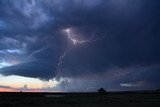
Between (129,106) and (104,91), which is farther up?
(104,91)

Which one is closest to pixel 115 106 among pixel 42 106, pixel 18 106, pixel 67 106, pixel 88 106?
pixel 88 106

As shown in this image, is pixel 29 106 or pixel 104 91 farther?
pixel 104 91

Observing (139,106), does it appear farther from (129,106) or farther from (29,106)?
(29,106)

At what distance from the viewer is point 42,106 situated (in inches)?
1634

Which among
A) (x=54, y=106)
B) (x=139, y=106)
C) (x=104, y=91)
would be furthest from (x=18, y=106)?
(x=104, y=91)

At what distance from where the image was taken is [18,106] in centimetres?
4175

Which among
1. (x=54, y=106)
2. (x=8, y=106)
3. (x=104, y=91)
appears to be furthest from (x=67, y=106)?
(x=104, y=91)

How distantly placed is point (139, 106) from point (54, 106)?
13483mm

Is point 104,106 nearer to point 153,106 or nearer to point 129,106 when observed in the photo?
point 129,106

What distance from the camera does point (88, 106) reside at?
41.1 meters

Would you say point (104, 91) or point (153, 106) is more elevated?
point (104, 91)

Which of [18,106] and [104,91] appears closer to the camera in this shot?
[18,106]

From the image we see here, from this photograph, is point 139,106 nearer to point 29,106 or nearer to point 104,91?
point 29,106

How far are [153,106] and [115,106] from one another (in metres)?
6.17
